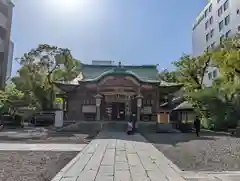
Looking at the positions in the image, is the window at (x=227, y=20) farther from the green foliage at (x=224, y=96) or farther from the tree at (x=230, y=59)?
the tree at (x=230, y=59)

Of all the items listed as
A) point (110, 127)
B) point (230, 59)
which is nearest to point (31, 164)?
point (110, 127)

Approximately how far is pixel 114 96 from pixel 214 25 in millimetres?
29369

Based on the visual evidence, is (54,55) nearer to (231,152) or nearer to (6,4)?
(6,4)

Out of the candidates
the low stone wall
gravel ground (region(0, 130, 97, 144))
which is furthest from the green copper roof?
gravel ground (region(0, 130, 97, 144))

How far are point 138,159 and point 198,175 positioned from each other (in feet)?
8.28

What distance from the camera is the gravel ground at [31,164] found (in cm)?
650

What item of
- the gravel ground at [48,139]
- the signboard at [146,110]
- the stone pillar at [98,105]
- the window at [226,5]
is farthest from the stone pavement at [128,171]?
the window at [226,5]

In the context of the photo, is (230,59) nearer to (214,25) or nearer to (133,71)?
(133,71)

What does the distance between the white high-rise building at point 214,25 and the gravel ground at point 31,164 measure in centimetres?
3196

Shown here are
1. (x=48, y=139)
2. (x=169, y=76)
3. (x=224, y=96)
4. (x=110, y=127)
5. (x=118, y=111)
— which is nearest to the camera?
(x=48, y=139)

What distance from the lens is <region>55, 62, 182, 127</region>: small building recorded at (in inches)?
1141

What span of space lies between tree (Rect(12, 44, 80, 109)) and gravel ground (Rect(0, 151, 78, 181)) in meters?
22.7

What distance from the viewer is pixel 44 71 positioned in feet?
108

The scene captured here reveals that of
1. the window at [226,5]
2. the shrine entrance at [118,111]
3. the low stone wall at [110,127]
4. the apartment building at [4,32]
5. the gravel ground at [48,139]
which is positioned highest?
the window at [226,5]
